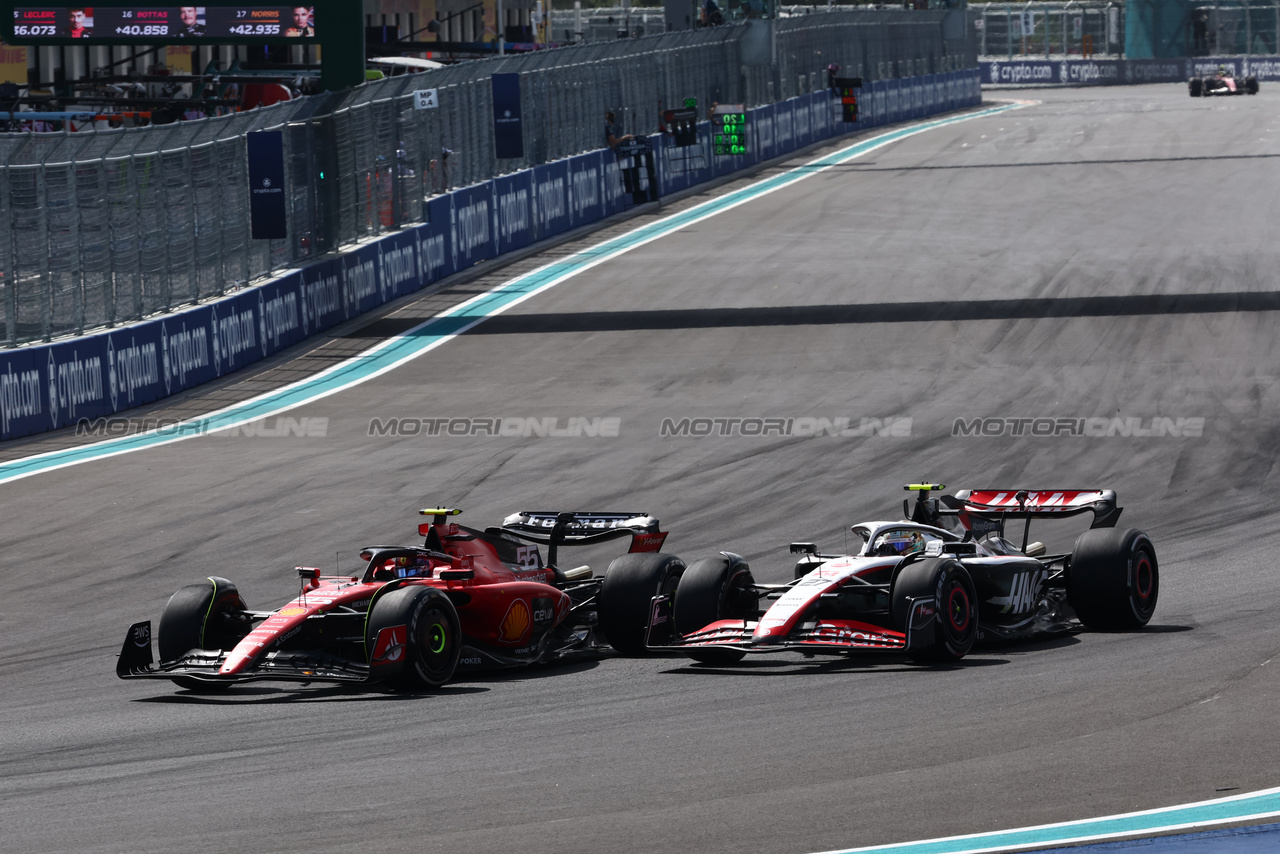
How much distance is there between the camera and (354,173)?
2662 cm

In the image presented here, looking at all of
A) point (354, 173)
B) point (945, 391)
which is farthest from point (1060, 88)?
point (945, 391)

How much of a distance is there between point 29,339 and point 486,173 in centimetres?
1379

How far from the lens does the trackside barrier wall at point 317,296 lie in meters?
19.3

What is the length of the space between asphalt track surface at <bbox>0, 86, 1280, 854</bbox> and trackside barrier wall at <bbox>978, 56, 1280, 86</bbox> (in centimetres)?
5293

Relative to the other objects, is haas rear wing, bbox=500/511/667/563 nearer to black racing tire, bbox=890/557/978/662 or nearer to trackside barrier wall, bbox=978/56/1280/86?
black racing tire, bbox=890/557/978/662

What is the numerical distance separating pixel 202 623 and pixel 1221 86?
2477 inches

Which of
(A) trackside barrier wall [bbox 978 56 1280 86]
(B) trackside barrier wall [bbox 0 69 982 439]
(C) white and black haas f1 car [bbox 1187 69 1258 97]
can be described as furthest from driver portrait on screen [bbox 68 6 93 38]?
(A) trackside barrier wall [bbox 978 56 1280 86]

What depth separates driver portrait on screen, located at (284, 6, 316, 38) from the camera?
946 inches

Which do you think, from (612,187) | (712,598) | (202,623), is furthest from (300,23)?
(712,598)

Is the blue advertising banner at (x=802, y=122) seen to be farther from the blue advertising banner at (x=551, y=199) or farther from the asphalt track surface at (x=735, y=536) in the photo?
the blue advertising banner at (x=551, y=199)

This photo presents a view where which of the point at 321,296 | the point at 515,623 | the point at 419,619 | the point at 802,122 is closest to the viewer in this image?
the point at 419,619

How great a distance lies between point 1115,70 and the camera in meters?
85.2

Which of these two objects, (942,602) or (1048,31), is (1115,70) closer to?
(1048,31)

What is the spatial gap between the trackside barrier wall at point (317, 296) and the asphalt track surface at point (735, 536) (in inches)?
76.1
